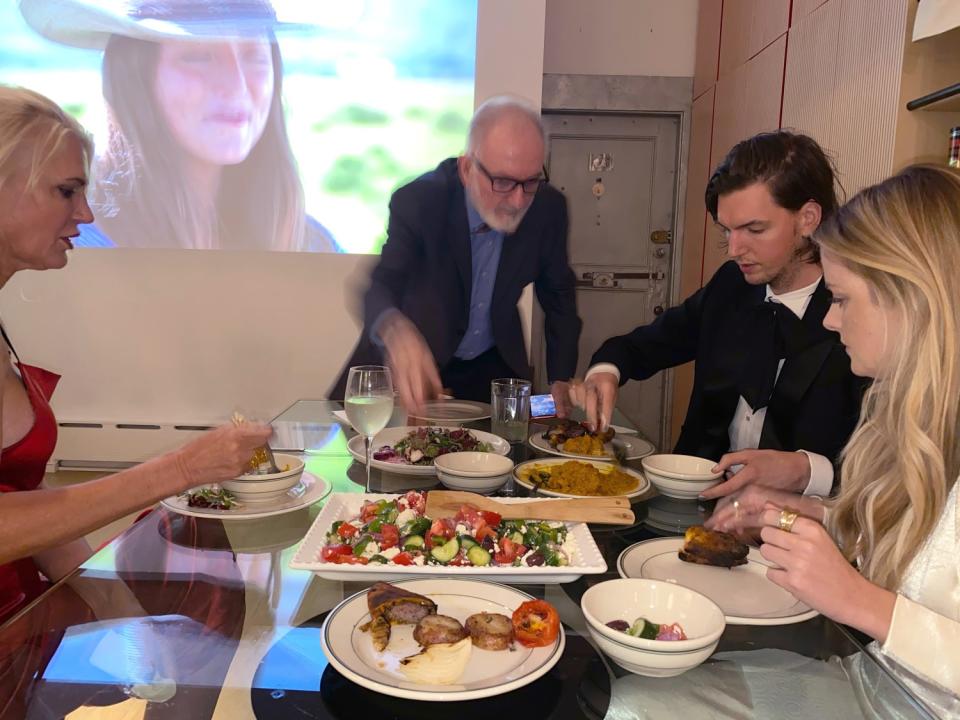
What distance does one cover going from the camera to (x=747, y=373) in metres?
1.99

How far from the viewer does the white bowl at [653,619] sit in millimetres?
746

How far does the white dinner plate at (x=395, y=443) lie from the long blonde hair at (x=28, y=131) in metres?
0.89

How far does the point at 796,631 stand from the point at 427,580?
47 centimetres

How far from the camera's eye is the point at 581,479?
1416 mm

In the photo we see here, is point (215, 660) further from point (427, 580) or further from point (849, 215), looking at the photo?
point (849, 215)

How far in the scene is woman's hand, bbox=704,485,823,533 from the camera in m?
1.19

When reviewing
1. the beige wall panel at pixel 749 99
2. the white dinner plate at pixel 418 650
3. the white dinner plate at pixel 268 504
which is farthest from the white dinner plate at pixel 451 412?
the beige wall panel at pixel 749 99

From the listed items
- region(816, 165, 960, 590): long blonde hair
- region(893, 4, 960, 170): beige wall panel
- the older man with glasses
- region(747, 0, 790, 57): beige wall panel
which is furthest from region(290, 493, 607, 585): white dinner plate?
region(747, 0, 790, 57): beige wall panel

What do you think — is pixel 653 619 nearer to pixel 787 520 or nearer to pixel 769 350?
pixel 787 520

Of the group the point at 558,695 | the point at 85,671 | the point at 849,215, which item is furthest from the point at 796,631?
the point at 85,671

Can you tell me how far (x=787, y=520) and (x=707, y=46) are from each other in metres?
4.08

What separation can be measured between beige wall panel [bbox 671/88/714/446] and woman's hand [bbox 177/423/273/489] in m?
3.45

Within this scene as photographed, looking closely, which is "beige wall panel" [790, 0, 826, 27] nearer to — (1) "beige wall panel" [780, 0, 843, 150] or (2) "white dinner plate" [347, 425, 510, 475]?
(1) "beige wall panel" [780, 0, 843, 150]

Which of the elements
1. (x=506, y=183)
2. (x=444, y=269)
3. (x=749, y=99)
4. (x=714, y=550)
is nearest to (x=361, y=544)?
(x=714, y=550)
